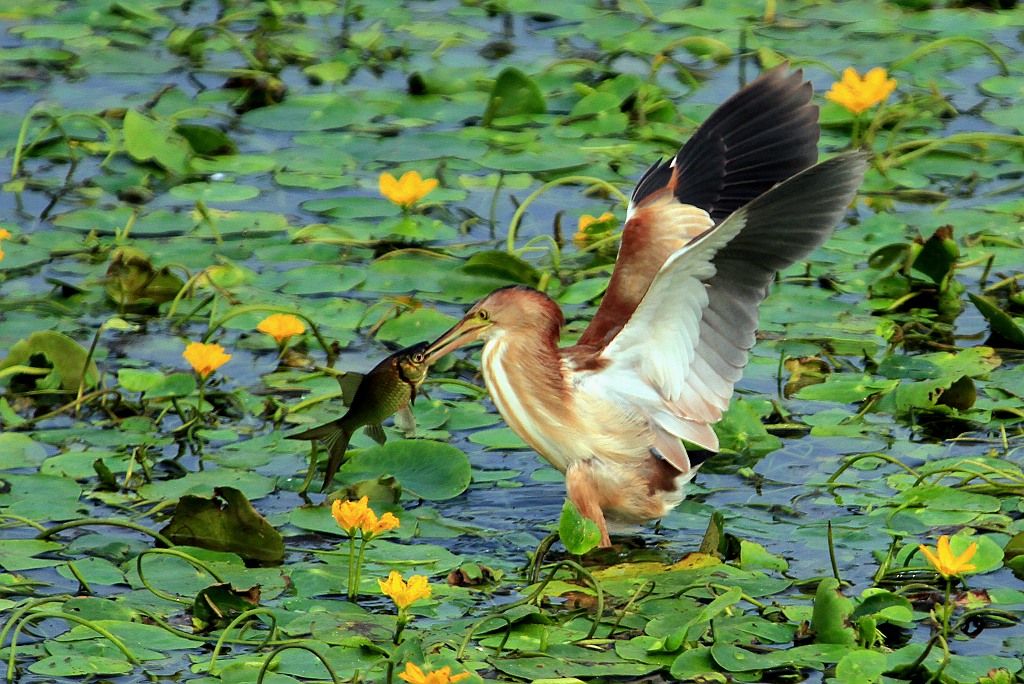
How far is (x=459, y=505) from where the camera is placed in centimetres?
412

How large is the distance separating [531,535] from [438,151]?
2650mm

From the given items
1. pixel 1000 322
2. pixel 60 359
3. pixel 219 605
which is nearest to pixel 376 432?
pixel 219 605

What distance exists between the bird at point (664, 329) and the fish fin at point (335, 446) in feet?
0.99

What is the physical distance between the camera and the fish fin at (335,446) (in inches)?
150

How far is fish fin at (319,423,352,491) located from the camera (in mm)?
3820

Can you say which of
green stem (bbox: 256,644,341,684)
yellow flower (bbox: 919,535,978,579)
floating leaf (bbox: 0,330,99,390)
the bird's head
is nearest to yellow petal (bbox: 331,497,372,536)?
green stem (bbox: 256,644,341,684)

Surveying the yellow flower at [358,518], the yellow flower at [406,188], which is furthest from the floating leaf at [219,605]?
the yellow flower at [406,188]

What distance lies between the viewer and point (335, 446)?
3852 mm

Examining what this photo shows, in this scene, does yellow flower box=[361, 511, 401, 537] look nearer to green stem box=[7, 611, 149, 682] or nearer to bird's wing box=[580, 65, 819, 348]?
green stem box=[7, 611, 149, 682]

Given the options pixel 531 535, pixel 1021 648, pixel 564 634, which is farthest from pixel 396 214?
pixel 1021 648

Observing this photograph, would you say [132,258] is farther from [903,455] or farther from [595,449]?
[903,455]

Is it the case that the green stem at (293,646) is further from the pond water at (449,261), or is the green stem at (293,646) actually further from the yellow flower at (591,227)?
the yellow flower at (591,227)

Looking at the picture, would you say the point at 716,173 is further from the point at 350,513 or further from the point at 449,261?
the point at 350,513

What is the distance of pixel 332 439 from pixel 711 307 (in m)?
0.99
